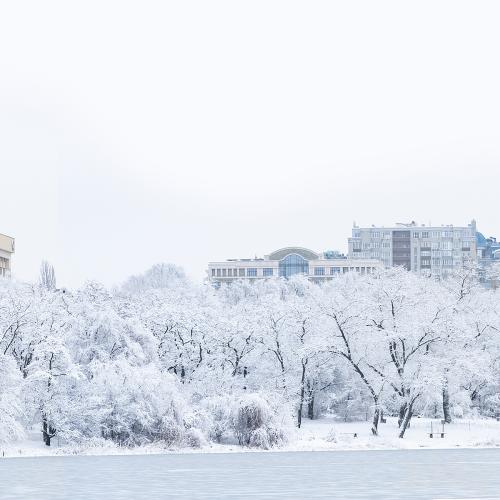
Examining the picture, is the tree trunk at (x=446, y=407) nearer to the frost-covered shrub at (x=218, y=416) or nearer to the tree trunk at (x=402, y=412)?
the tree trunk at (x=402, y=412)

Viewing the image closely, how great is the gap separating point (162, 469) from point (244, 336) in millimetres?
37591

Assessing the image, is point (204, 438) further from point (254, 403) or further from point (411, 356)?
point (411, 356)

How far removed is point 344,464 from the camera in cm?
5588

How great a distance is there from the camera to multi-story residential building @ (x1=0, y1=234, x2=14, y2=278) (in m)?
184

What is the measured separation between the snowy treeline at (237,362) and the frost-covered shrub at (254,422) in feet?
0.20

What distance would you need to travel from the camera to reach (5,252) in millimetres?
186625

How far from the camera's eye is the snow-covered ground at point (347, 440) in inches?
2596

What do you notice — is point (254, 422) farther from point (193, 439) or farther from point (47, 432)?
point (47, 432)

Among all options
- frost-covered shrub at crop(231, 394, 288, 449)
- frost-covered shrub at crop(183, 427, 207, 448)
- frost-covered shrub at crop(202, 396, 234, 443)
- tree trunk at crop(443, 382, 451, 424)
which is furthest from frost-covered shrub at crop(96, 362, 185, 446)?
tree trunk at crop(443, 382, 451, 424)

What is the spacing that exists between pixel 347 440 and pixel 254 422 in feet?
24.8

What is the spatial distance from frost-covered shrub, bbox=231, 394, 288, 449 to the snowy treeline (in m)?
0.06

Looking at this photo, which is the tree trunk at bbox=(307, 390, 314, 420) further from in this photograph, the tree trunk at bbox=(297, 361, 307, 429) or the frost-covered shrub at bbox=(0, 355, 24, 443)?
the frost-covered shrub at bbox=(0, 355, 24, 443)

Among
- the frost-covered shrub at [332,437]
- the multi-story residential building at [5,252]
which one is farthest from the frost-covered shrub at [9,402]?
the multi-story residential building at [5,252]

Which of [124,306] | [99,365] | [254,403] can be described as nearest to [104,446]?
[99,365]
